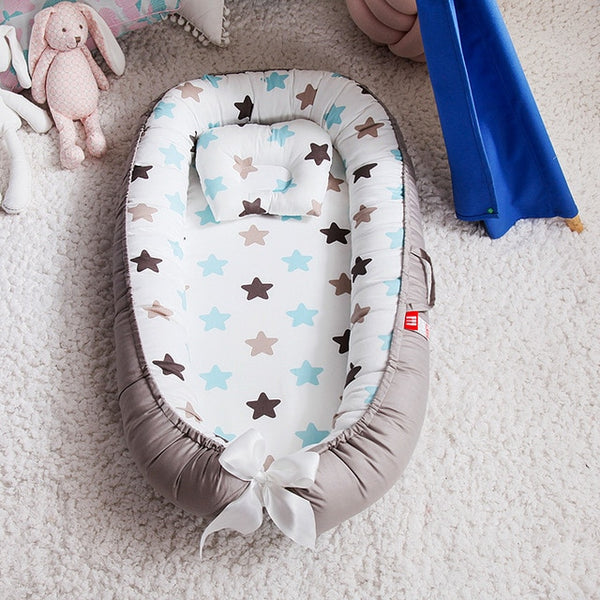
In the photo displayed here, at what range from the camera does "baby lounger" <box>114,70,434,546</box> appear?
1201 mm

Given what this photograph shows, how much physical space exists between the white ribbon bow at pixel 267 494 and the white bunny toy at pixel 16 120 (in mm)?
813

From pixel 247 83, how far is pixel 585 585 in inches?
47.8

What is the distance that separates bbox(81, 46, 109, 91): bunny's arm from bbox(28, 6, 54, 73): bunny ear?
10cm

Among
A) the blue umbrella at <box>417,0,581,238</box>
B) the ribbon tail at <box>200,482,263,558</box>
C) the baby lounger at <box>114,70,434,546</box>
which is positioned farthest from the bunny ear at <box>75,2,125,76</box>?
the ribbon tail at <box>200,482,263,558</box>

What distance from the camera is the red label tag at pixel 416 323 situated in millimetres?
1354

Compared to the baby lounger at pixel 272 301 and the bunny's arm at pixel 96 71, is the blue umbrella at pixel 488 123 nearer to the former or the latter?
the baby lounger at pixel 272 301

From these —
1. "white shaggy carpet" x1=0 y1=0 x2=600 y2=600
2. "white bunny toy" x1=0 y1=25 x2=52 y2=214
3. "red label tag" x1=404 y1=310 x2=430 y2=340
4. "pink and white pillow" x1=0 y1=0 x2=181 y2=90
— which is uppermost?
"pink and white pillow" x1=0 y1=0 x2=181 y2=90

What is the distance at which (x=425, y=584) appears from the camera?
1.25m

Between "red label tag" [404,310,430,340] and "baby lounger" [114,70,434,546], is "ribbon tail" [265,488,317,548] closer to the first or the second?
"baby lounger" [114,70,434,546]

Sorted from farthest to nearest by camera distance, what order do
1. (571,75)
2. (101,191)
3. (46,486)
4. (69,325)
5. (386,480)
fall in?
(571,75)
(101,191)
(69,325)
(46,486)
(386,480)

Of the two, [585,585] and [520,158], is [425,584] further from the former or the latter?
[520,158]

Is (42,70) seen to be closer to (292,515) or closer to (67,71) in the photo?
(67,71)

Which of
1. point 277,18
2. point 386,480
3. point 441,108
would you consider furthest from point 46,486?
point 277,18

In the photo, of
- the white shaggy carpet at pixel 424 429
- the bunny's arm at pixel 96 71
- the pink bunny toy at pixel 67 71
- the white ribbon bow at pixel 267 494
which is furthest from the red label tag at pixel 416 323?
the bunny's arm at pixel 96 71
